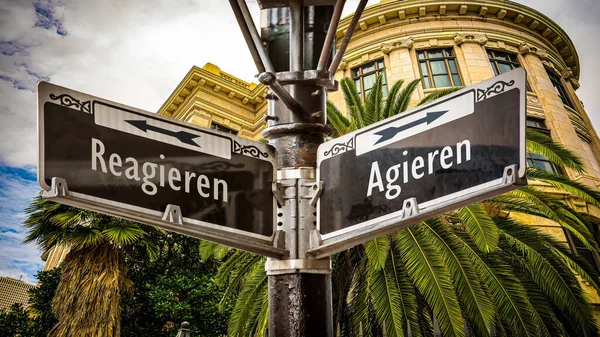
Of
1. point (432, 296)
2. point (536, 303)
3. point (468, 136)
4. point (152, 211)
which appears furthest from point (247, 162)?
point (536, 303)

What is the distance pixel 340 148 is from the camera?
7.41ft

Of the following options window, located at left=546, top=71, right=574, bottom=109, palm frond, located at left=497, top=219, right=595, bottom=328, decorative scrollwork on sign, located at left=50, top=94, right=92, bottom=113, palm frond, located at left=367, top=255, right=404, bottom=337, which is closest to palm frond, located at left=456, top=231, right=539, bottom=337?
palm frond, located at left=497, top=219, right=595, bottom=328

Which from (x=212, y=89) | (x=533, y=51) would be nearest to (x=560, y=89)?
(x=533, y=51)

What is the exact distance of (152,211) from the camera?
6.39ft

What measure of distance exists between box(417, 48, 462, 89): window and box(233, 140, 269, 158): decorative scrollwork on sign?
62.9 feet

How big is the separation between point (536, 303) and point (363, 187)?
30.5 feet

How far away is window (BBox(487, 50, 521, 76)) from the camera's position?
71.5ft

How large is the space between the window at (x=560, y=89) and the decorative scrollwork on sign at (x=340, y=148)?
24.7 m

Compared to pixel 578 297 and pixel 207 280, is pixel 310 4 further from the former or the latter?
pixel 207 280

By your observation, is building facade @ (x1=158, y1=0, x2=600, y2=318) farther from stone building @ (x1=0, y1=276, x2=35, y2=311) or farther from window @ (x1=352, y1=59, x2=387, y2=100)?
stone building @ (x1=0, y1=276, x2=35, y2=311)

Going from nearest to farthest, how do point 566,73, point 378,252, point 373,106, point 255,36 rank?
point 255,36 < point 378,252 < point 373,106 < point 566,73

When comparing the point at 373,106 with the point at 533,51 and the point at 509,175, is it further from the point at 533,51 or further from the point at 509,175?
the point at 533,51

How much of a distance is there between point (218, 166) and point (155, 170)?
28 cm

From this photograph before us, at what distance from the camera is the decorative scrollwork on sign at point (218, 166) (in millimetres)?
2154
